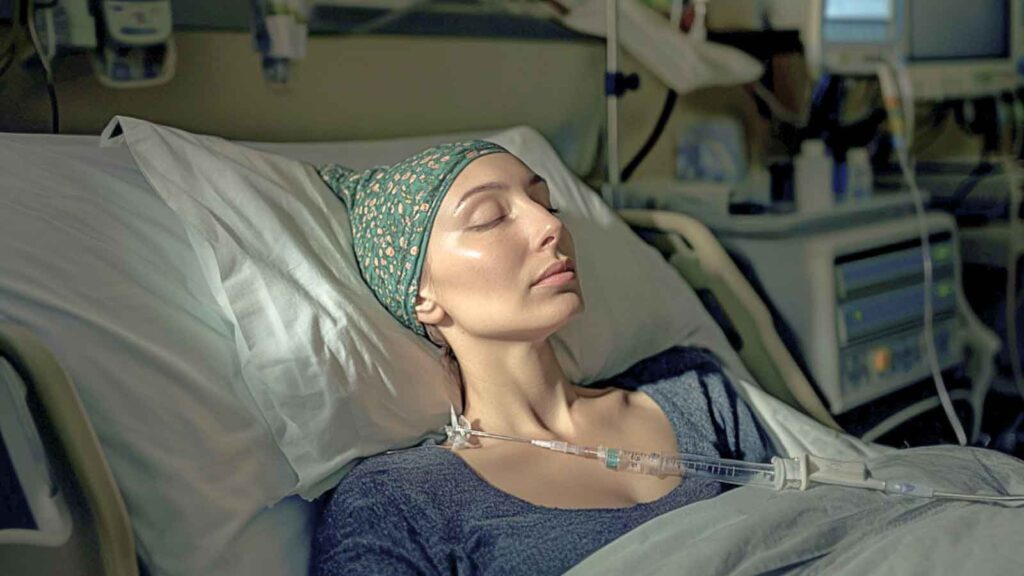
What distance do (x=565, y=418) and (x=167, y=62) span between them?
76 cm

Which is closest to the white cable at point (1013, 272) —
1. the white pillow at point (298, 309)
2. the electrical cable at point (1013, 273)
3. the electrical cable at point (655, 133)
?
the electrical cable at point (1013, 273)

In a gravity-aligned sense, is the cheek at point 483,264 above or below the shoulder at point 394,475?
above

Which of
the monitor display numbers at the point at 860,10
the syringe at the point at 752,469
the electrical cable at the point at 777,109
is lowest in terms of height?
the syringe at the point at 752,469

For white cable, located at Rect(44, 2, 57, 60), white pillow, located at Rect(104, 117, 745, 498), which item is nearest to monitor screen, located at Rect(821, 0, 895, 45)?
white pillow, located at Rect(104, 117, 745, 498)

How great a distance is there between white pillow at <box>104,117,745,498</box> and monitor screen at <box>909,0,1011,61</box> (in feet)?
3.39

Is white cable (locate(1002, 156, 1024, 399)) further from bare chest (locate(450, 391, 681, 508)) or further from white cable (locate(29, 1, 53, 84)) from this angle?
white cable (locate(29, 1, 53, 84))

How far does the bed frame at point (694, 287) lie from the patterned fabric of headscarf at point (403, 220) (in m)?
0.42

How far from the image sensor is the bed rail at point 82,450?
2.74ft

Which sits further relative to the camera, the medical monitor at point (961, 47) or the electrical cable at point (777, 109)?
the electrical cable at point (777, 109)

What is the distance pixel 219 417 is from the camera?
1046mm

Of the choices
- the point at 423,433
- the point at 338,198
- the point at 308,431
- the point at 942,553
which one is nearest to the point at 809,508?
the point at 942,553

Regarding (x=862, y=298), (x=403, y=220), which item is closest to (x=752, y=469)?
(x=403, y=220)

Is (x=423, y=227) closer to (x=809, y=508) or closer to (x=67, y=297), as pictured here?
(x=67, y=297)

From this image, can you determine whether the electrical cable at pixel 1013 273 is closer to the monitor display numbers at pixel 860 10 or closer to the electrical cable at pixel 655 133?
the monitor display numbers at pixel 860 10
